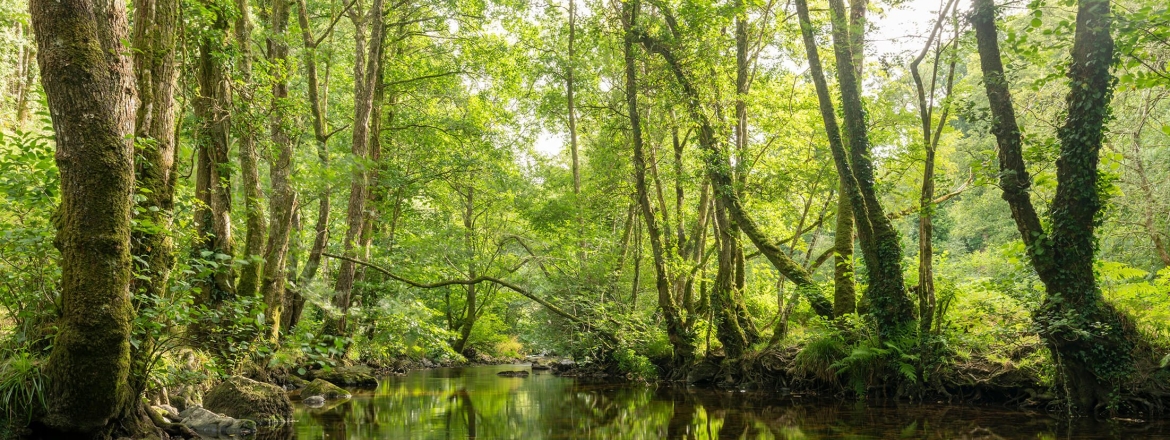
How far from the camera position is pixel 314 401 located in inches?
463

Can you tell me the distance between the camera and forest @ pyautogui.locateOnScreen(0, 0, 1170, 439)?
5469 millimetres

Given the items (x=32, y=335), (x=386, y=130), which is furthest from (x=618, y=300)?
(x=32, y=335)

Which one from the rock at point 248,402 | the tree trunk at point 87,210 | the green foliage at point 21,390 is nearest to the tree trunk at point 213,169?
the rock at point 248,402

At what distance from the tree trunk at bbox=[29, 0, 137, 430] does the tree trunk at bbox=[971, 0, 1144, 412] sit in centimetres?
972

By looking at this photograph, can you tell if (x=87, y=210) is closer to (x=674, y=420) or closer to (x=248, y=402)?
(x=248, y=402)

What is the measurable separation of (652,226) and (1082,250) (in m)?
8.95

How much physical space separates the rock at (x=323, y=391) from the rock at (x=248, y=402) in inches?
125

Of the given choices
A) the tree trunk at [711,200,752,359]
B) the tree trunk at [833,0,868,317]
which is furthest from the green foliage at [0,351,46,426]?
the tree trunk at [711,200,752,359]

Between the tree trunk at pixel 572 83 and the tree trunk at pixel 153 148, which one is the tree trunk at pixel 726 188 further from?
the tree trunk at pixel 153 148

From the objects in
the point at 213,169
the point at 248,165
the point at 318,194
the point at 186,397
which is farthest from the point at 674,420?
the point at 318,194

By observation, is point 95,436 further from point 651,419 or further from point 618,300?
point 618,300

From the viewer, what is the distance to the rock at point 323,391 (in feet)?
40.9

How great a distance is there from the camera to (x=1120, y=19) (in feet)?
24.7

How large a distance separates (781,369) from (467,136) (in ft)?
32.1
